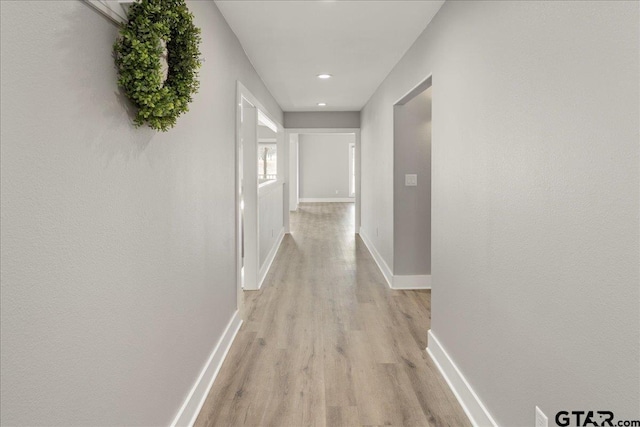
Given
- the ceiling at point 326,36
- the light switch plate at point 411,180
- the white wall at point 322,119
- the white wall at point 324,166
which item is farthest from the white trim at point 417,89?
the white wall at point 324,166

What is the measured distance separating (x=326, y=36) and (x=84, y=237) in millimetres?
A: 2767

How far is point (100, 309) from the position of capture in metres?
1.35

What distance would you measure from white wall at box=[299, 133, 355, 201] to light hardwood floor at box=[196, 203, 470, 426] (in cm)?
964

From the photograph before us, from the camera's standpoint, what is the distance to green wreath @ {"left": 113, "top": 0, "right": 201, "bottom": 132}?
1.40m

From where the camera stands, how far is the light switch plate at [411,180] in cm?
475

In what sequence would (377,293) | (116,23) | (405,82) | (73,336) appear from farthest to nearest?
(377,293) < (405,82) < (116,23) < (73,336)

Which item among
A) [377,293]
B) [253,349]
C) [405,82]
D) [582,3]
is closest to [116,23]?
[582,3]

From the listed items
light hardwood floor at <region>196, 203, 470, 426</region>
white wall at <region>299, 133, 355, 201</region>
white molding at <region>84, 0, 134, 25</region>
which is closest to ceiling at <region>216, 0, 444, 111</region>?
white molding at <region>84, 0, 134, 25</region>

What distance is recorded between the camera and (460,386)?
2.49 meters

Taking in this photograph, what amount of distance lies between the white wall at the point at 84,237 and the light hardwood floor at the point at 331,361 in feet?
1.79

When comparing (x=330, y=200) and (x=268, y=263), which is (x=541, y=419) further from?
(x=330, y=200)

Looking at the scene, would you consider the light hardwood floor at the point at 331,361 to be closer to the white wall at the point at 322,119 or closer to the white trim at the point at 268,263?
the white trim at the point at 268,263

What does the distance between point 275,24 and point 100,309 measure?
8.17ft

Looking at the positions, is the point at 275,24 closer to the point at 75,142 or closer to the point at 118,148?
the point at 118,148
